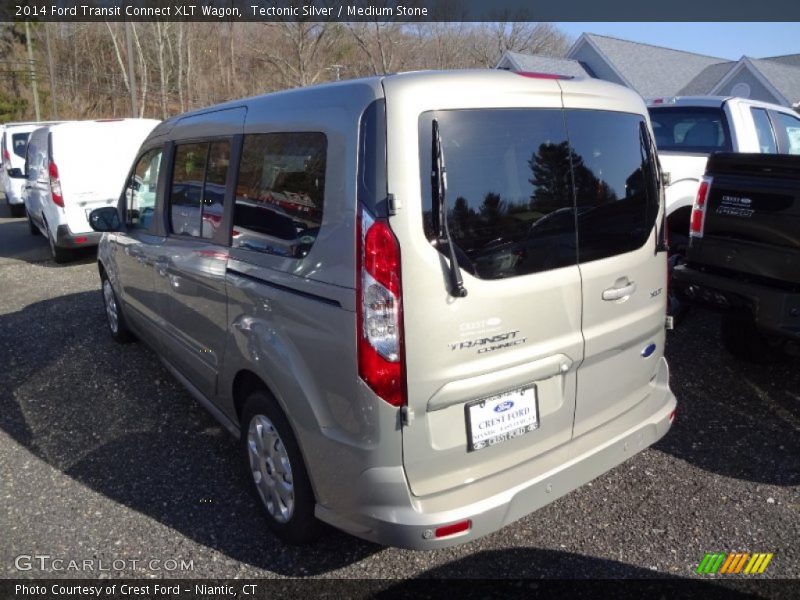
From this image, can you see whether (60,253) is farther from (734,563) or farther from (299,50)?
(299,50)

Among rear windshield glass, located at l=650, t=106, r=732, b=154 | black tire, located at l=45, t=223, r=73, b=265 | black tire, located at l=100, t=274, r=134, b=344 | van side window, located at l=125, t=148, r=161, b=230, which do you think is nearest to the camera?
van side window, located at l=125, t=148, r=161, b=230

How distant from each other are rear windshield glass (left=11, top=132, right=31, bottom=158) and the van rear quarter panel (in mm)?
15230

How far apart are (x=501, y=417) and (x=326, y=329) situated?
2.40ft

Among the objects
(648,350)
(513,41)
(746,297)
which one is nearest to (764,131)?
(746,297)

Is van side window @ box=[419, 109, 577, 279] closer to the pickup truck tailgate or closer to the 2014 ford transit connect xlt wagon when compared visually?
the 2014 ford transit connect xlt wagon

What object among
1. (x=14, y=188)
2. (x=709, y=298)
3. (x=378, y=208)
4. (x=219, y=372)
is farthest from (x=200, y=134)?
(x=14, y=188)

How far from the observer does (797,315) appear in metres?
3.65

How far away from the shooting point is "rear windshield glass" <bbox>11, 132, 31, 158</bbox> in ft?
48.9

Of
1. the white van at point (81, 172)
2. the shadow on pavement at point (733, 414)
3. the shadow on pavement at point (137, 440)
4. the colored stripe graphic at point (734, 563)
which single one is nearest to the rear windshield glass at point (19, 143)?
the white van at point (81, 172)

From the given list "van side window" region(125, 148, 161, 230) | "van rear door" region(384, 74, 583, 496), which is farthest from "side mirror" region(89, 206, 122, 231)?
"van rear door" region(384, 74, 583, 496)

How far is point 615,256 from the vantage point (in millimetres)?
2658

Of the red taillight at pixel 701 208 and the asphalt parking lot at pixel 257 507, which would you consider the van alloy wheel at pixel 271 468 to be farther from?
the red taillight at pixel 701 208

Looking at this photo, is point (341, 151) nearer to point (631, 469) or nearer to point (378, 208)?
point (378, 208)

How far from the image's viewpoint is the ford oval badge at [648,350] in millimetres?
2879
